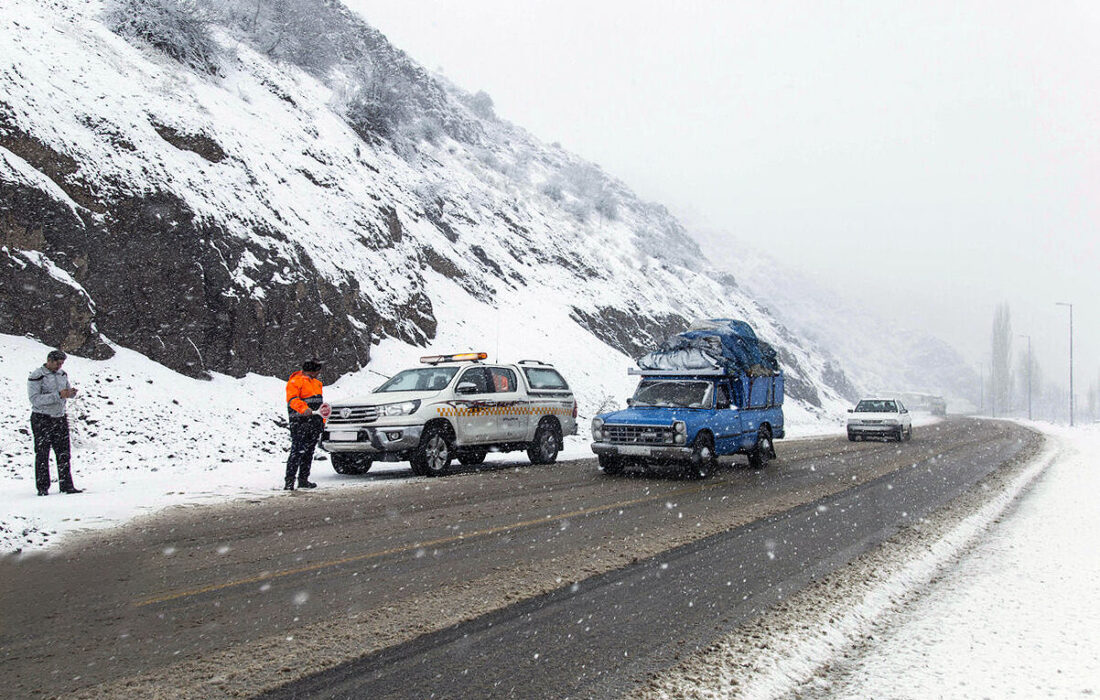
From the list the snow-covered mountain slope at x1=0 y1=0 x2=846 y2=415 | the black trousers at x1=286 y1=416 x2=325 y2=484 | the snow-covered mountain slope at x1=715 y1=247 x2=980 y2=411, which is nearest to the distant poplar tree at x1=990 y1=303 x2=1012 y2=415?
the snow-covered mountain slope at x1=715 y1=247 x2=980 y2=411

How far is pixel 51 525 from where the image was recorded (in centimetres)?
748

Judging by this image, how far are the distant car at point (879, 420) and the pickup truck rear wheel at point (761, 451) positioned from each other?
454 inches

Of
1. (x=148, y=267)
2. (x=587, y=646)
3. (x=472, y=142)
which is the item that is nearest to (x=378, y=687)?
(x=587, y=646)

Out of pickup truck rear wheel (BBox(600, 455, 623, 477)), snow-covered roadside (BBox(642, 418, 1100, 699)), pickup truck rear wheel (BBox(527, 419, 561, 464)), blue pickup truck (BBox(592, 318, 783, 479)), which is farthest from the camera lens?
pickup truck rear wheel (BBox(527, 419, 561, 464))

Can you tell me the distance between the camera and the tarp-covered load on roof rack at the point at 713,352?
45.1 ft

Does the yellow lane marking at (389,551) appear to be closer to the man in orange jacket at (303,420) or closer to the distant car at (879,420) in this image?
the man in orange jacket at (303,420)

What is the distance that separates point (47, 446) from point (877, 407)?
24.5 metres

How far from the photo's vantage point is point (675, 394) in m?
13.2

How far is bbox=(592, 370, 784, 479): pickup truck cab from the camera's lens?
468 inches

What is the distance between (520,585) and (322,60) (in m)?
37.1

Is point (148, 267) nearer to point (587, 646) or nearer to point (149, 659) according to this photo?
point (149, 659)

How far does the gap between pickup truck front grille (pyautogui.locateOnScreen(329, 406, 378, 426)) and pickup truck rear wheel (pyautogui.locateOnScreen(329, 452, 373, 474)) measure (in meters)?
0.61

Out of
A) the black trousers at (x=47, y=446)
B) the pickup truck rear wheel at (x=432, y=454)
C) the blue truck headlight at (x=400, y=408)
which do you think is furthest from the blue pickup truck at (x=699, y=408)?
the black trousers at (x=47, y=446)

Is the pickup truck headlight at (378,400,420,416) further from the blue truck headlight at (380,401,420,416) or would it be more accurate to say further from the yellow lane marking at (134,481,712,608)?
the yellow lane marking at (134,481,712,608)
